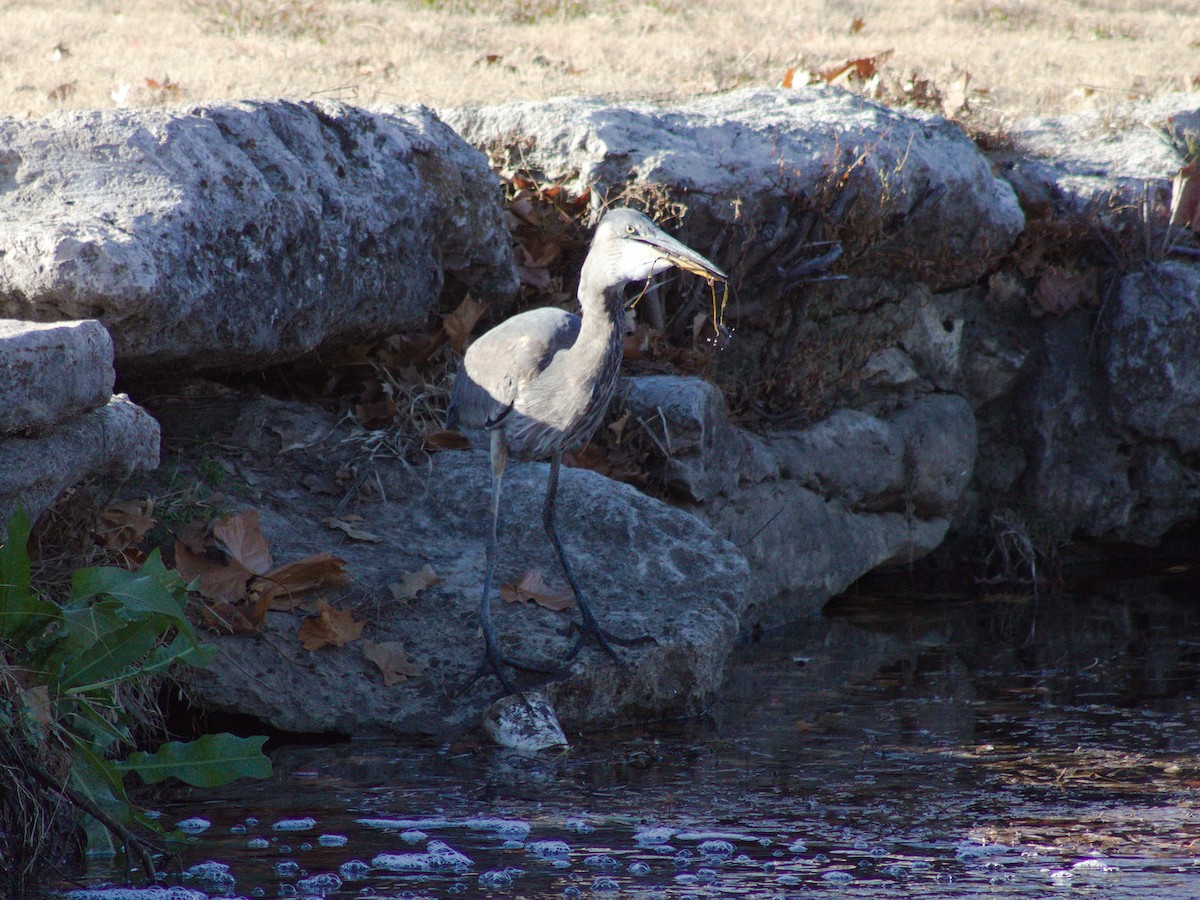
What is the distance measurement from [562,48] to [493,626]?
6075 millimetres

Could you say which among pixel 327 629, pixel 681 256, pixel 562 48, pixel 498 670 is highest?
pixel 562 48

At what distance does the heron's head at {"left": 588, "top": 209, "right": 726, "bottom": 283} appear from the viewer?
13.5ft

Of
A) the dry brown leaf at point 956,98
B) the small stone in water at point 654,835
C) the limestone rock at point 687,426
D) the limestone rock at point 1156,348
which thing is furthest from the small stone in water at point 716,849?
the dry brown leaf at point 956,98

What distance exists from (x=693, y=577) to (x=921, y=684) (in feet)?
3.93

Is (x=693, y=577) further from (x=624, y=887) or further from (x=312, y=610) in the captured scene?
(x=624, y=887)

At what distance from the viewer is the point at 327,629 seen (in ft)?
14.5

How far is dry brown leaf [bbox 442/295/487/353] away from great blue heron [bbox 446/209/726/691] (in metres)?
1.07

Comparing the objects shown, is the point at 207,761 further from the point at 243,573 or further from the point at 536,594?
the point at 536,594

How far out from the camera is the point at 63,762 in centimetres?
322

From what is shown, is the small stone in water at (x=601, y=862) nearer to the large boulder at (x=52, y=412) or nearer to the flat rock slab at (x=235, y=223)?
the large boulder at (x=52, y=412)

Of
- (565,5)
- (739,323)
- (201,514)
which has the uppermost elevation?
(565,5)

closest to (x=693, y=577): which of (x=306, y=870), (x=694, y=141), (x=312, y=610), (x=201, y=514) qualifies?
(x=312, y=610)

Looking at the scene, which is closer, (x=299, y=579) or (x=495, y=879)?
(x=495, y=879)

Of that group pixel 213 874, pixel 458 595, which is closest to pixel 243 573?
pixel 458 595
